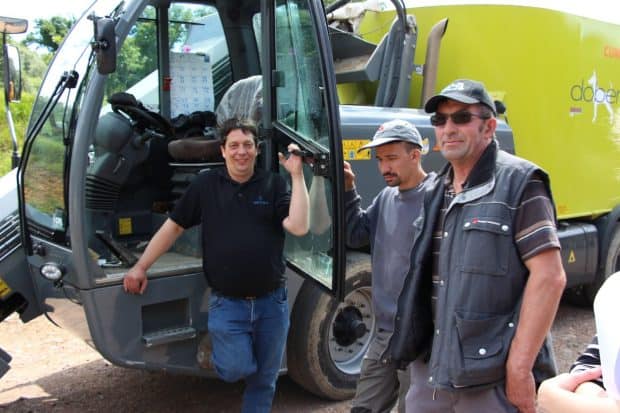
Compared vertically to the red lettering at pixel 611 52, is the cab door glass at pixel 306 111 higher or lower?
lower

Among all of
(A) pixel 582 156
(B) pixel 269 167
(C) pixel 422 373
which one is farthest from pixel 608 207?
(C) pixel 422 373

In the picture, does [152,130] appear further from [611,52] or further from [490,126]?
[611,52]

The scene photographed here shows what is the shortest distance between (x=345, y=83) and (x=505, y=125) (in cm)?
130

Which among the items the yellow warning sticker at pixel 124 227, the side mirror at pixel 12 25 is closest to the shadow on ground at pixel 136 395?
the yellow warning sticker at pixel 124 227

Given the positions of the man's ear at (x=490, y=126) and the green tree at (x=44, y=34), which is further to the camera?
the green tree at (x=44, y=34)

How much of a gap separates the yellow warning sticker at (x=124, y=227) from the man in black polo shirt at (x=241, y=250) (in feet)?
3.02

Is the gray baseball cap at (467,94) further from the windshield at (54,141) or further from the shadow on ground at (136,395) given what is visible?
the shadow on ground at (136,395)

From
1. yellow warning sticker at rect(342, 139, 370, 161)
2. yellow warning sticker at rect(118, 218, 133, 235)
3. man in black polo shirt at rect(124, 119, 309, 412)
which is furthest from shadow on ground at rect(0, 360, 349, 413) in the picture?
yellow warning sticker at rect(342, 139, 370, 161)

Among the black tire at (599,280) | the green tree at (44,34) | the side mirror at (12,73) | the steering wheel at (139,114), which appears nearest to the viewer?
the side mirror at (12,73)

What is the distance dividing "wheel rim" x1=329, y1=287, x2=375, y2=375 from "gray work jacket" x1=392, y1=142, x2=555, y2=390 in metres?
2.05

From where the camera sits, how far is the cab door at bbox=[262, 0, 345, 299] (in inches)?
123

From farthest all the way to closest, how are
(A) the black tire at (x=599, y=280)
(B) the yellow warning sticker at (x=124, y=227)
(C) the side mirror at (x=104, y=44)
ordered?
(A) the black tire at (x=599, y=280) < (B) the yellow warning sticker at (x=124, y=227) < (C) the side mirror at (x=104, y=44)

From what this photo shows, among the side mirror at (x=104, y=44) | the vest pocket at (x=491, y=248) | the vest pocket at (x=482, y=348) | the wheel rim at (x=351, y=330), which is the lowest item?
the wheel rim at (x=351, y=330)

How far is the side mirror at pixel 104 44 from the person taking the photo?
3.06m
